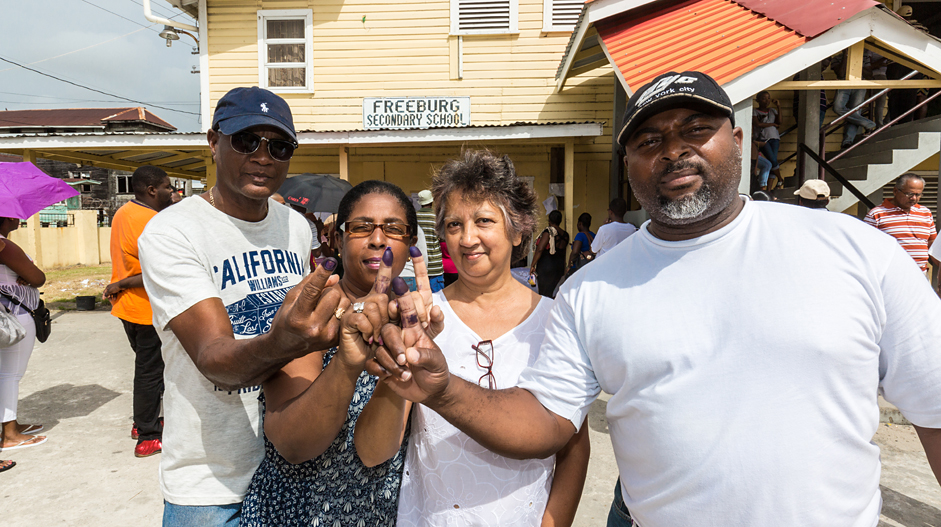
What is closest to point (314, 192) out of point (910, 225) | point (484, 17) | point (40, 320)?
point (40, 320)

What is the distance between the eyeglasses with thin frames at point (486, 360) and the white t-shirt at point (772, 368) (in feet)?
1.33

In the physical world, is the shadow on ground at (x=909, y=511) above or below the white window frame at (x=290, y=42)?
below

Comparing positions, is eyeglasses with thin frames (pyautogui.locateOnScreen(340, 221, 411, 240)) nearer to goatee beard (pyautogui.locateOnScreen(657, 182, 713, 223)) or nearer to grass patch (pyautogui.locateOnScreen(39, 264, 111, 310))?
goatee beard (pyautogui.locateOnScreen(657, 182, 713, 223))

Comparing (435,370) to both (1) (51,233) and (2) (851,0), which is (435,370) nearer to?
(2) (851,0)

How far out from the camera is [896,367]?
128cm

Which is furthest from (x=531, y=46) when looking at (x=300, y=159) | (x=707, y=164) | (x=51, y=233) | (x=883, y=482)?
(x=51, y=233)

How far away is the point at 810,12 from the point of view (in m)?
5.31

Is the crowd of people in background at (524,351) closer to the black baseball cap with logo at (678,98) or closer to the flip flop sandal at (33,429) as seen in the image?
the black baseball cap with logo at (678,98)

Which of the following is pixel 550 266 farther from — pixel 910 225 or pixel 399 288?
pixel 399 288

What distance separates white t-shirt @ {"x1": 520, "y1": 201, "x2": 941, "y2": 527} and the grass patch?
12353 mm

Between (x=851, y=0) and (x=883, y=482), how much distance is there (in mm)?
4590

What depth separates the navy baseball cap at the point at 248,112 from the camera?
1657 millimetres

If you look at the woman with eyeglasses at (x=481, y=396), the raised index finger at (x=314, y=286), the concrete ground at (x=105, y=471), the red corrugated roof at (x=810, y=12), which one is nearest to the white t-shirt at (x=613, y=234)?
the concrete ground at (x=105, y=471)

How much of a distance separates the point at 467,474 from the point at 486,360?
1.17 feet
